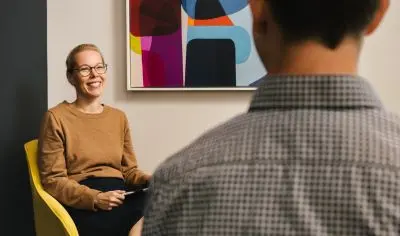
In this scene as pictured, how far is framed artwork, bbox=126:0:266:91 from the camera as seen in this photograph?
10.1 feet

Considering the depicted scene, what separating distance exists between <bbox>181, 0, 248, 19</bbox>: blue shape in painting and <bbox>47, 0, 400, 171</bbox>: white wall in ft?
1.20

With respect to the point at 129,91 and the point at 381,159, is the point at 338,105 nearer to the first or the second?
the point at 381,159

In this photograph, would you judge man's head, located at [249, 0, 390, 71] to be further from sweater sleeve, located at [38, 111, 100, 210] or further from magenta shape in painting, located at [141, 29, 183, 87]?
magenta shape in painting, located at [141, 29, 183, 87]

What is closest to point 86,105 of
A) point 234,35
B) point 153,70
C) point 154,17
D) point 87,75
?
point 87,75

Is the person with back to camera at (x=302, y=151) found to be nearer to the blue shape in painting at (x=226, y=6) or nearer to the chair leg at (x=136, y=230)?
the chair leg at (x=136, y=230)

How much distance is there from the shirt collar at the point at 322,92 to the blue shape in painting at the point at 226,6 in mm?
2496

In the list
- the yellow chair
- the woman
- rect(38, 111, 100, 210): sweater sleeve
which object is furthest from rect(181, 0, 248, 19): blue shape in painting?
the yellow chair

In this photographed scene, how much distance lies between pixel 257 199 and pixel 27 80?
259 cm

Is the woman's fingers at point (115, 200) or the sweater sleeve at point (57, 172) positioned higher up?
the sweater sleeve at point (57, 172)

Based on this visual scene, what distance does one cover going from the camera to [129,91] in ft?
10.4

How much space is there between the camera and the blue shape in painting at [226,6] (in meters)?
3.08

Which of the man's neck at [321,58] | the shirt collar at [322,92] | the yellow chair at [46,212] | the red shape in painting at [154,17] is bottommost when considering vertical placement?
the yellow chair at [46,212]

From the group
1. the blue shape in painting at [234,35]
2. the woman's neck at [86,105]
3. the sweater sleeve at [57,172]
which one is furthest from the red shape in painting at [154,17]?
the sweater sleeve at [57,172]

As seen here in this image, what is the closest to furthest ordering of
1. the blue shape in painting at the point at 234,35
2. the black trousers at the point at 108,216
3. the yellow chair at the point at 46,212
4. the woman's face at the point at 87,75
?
the yellow chair at the point at 46,212 < the black trousers at the point at 108,216 < the woman's face at the point at 87,75 < the blue shape in painting at the point at 234,35
